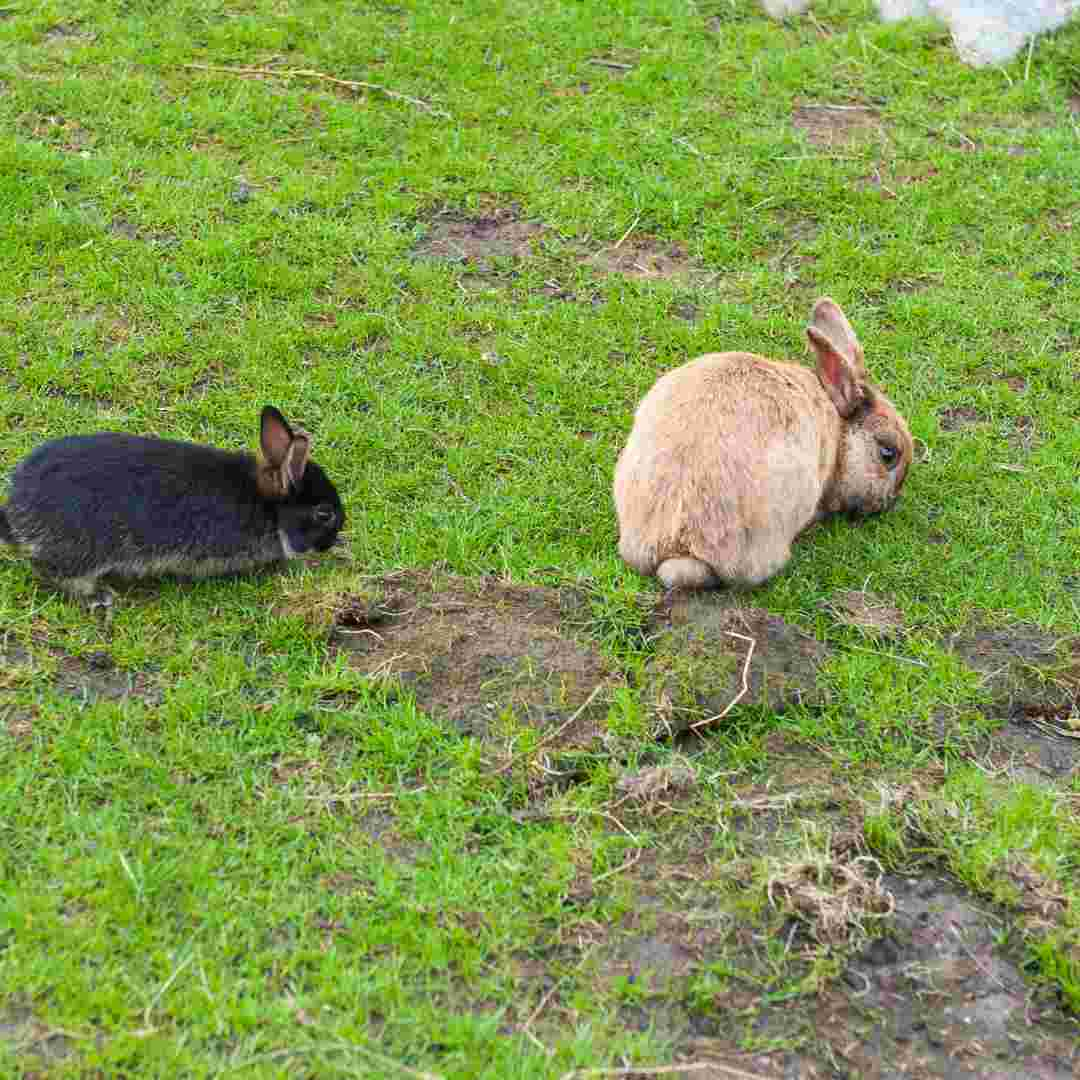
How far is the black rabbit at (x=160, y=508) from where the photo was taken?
438 cm

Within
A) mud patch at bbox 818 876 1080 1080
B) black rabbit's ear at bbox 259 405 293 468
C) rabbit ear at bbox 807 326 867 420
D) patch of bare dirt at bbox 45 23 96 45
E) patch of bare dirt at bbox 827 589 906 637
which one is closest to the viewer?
mud patch at bbox 818 876 1080 1080

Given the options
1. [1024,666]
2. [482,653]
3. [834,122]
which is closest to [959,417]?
[1024,666]

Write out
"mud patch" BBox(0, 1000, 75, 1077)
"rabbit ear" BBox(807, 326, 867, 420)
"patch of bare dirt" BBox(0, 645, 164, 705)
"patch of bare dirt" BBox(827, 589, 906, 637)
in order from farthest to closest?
"rabbit ear" BBox(807, 326, 867, 420) → "patch of bare dirt" BBox(827, 589, 906, 637) → "patch of bare dirt" BBox(0, 645, 164, 705) → "mud patch" BBox(0, 1000, 75, 1077)

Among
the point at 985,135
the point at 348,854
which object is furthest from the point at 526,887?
the point at 985,135

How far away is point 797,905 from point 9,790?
Result: 223 centimetres

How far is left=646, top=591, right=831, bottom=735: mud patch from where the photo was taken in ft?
13.8

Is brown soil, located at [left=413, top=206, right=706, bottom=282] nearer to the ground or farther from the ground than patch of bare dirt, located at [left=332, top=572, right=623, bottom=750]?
farther from the ground

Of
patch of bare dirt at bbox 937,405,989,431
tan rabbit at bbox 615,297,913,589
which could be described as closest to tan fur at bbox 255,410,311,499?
tan rabbit at bbox 615,297,913,589

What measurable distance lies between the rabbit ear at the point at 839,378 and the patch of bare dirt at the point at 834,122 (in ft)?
9.46

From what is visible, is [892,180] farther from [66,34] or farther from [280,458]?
[66,34]

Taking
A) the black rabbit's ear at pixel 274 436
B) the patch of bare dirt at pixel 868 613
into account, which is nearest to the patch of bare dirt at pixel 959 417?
the patch of bare dirt at pixel 868 613

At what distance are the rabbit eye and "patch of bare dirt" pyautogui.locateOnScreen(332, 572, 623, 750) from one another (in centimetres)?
152

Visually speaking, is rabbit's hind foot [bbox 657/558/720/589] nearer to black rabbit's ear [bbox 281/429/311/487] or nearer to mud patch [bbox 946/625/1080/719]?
mud patch [bbox 946/625/1080/719]

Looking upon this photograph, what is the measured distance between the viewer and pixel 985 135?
307 inches
